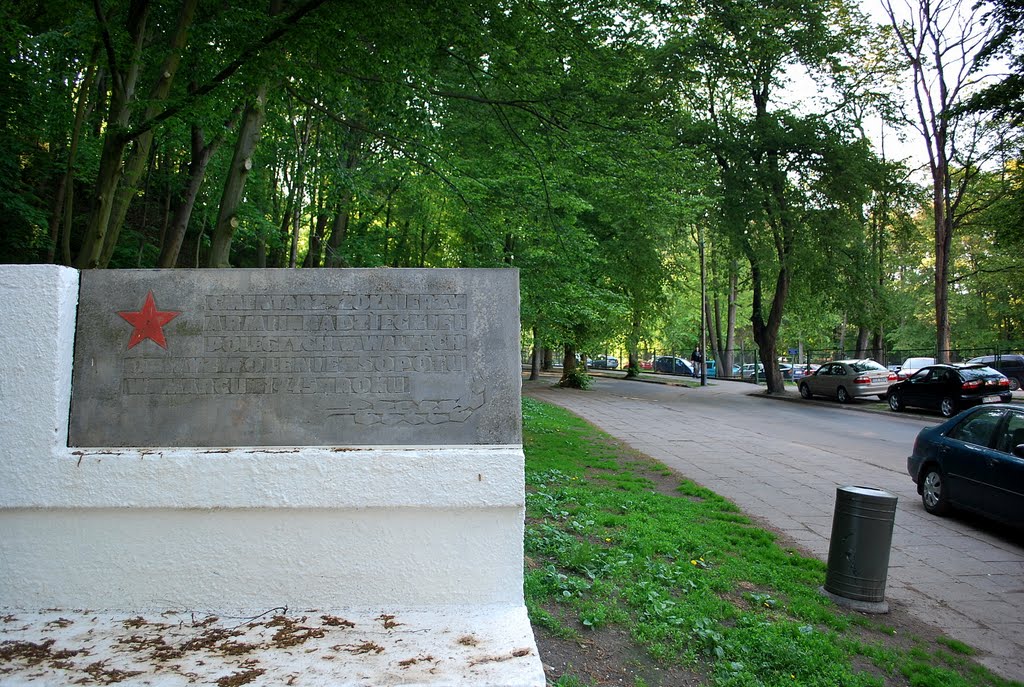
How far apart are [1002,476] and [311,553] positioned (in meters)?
7.49

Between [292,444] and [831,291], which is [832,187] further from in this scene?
[292,444]

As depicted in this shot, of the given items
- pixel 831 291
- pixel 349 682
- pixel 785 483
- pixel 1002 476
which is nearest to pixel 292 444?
pixel 349 682

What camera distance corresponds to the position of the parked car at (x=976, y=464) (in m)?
7.48

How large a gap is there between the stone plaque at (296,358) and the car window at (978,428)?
23.1ft

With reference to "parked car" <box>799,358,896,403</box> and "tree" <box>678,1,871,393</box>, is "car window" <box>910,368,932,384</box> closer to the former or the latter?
"parked car" <box>799,358,896,403</box>

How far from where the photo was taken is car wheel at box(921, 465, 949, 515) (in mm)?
8523

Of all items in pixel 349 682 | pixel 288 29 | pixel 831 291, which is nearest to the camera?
pixel 349 682

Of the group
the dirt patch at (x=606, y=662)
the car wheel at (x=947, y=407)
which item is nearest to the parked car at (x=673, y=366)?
the car wheel at (x=947, y=407)

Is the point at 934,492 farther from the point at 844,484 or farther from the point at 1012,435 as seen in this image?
the point at 844,484

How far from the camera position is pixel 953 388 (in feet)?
67.4

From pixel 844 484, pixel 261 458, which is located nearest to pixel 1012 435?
pixel 844 484

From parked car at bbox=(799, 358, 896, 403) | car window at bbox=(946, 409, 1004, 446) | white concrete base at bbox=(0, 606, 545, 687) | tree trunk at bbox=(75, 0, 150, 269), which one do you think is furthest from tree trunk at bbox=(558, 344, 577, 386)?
white concrete base at bbox=(0, 606, 545, 687)

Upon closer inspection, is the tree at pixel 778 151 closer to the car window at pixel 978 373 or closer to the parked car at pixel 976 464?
the car window at pixel 978 373

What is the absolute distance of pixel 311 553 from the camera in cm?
369
